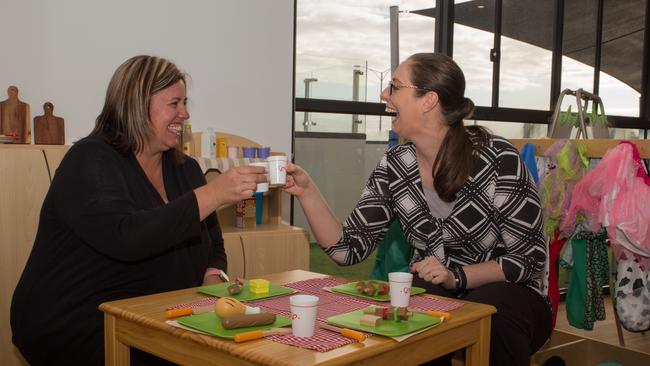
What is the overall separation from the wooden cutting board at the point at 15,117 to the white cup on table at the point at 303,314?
221cm

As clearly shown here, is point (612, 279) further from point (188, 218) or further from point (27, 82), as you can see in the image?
point (27, 82)

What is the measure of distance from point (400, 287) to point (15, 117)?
2243 mm

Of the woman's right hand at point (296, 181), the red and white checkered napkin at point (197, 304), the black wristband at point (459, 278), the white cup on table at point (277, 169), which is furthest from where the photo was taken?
the woman's right hand at point (296, 181)

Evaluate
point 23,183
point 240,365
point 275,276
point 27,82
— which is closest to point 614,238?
point 275,276

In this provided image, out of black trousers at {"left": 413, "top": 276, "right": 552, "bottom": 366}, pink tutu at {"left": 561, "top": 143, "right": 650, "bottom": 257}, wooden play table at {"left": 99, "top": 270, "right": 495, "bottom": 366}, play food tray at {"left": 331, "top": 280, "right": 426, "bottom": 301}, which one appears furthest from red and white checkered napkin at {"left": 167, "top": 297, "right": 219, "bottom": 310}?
pink tutu at {"left": 561, "top": 143, "right": 650, "bottom": 257}

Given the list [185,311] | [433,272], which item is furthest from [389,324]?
[433,272]

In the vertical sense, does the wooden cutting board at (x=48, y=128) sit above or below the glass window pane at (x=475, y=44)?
below

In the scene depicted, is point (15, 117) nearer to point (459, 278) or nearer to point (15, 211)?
point (15, 211)

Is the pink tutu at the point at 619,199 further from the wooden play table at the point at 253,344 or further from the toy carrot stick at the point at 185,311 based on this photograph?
the toy carrot stick at the point at 185,311

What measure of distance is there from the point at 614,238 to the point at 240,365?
2.19m

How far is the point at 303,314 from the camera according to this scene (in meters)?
1.41

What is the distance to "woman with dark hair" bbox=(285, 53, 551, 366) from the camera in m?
2.20

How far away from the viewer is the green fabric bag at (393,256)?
10.6 feet

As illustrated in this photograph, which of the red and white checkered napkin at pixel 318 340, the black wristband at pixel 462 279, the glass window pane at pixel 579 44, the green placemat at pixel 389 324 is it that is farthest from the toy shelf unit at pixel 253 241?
the glass window pane at pixel 579 44
